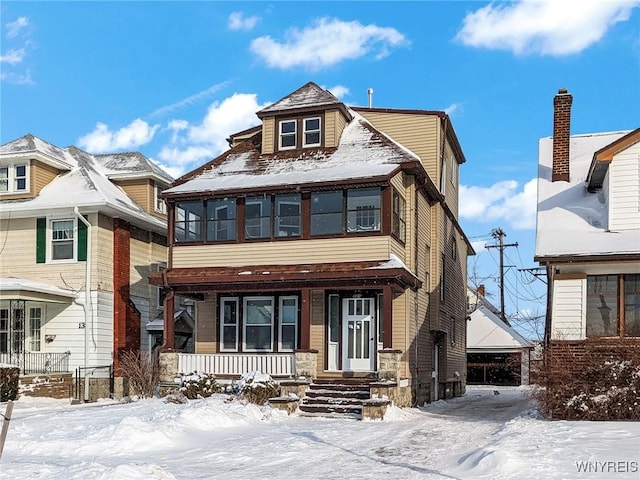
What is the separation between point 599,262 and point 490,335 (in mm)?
25516

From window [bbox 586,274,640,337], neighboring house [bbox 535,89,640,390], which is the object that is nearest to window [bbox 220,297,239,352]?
neighboring house [bbox 535,89,640,390]

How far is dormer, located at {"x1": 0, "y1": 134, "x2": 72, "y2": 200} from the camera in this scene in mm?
26359

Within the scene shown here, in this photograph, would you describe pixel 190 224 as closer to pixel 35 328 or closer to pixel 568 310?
pixel 35 328

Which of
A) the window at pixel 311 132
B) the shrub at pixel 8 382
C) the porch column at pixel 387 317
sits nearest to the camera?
the porch column at pixel 387 317

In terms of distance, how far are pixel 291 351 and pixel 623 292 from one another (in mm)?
9853

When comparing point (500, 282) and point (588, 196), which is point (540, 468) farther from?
point (500, 282)

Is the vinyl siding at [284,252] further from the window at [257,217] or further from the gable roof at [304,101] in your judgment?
the gable roof at [304,101]

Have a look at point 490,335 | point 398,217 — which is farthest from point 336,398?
point 490,335

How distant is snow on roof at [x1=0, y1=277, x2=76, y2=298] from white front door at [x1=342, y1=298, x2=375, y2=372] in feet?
32.3

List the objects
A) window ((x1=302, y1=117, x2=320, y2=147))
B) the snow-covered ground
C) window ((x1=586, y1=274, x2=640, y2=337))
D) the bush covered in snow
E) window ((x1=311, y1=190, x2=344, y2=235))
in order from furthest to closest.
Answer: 1. window ((x1=302, y1=117, x2=320, y2=147))
2. window ((x1=311, y1=190, x2=344, y2=235))
3. window ((x1=586, y1=274, x2=640, y2=337))
4. the bush covered in snow
5. the snow-covered ground

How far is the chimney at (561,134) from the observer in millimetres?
20922

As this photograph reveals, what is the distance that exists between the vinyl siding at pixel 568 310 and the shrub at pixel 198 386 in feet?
30.1

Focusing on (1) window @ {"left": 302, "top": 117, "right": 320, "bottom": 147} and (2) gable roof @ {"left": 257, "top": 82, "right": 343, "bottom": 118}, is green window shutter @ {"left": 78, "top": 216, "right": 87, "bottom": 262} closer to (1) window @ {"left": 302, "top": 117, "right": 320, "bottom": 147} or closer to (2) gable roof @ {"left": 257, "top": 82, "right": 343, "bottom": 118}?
(2) gable roof @ {"left": 257, "top": 82, "right": 343, "bottom": 118}

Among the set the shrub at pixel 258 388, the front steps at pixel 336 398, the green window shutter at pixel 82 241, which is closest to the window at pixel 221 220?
the shrub at pixel 258 388
